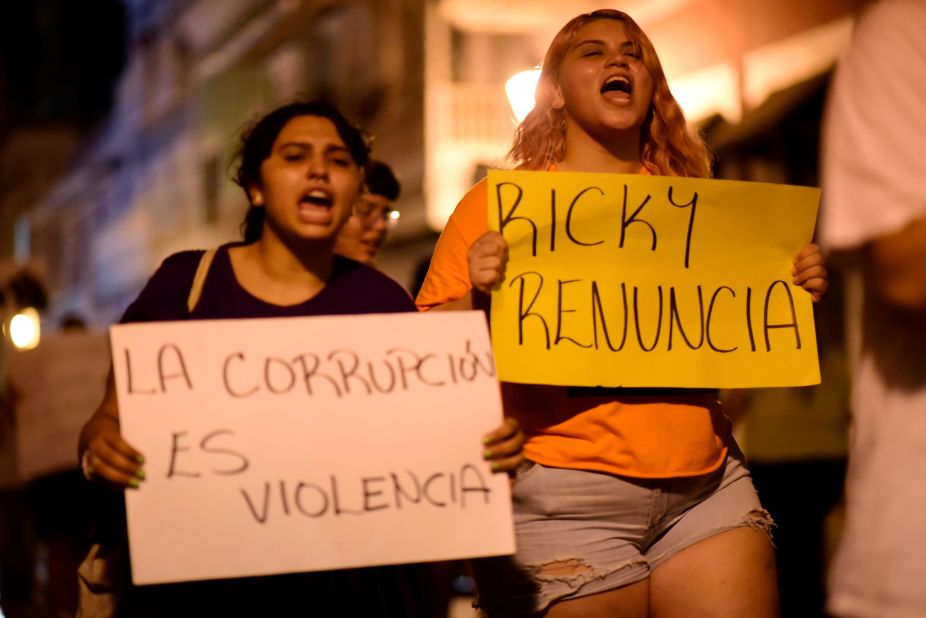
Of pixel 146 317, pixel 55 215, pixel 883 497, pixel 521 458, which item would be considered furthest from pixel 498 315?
pixel 55 215

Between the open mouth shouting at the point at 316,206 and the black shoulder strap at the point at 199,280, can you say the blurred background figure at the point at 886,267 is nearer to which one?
the open mouth shouting at the point at 316,206

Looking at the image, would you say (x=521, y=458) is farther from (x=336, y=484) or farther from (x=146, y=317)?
(x=146, y=317)

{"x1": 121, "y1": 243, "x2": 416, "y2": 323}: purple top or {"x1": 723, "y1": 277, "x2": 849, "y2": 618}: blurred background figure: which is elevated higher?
{"x1": 121, "y1": 243, "x2": 416, "y2": 323}: purple top

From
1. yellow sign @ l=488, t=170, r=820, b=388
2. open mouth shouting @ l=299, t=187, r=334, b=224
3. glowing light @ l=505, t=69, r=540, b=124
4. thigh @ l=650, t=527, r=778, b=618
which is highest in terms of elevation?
glowing light @ l=505, t=69, r=540, b=124

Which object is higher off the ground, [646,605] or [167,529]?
[167,529]

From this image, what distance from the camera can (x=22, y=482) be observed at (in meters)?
7.14

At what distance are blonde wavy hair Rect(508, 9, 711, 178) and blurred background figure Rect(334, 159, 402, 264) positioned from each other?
141cm

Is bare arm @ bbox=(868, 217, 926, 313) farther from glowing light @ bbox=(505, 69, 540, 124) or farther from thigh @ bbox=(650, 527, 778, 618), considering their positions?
glowing light @ bbox=(505, 69, 540, 124)

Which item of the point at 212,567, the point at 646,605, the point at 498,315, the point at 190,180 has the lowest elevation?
the point at 646,605

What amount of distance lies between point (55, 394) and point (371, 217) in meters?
2.86

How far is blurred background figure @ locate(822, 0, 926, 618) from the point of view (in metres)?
2.04

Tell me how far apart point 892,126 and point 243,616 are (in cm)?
176

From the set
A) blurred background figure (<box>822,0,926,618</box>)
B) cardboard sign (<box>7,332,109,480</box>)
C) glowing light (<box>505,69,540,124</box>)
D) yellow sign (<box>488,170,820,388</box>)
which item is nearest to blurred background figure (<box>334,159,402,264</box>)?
glowing light (<box>505,69,540,124</box>)

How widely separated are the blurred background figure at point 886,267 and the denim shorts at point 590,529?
3.01ft
